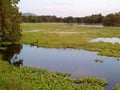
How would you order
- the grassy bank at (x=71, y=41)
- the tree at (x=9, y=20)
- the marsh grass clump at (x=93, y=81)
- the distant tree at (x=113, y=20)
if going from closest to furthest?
the marsh grass clump at (x=93, y=81), the grassy bank at (x=71, y=41), the tree at (x=9, y=20), the distant tree at (x=113, y=20)

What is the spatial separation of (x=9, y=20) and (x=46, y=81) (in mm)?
28834

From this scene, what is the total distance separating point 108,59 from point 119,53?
504 cm

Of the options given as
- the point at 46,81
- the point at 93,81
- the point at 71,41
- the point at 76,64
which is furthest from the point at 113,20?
the point at 46,81

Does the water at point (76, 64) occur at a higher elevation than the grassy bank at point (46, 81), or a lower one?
lower

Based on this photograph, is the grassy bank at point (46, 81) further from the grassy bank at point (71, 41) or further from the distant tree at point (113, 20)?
the distant tree at point (113, 20)

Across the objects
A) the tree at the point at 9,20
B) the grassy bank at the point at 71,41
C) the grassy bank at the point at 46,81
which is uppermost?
the tree at the point at 9,20

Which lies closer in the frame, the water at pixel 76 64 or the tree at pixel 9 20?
the water at pixel 76 64

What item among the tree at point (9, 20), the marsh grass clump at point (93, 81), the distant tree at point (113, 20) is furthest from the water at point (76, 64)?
the distant tree at point (113, 20)

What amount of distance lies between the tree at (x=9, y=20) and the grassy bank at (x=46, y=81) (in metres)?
24.0

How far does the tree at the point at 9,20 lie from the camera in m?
49.3

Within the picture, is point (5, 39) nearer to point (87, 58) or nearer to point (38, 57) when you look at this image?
point (38, 57)

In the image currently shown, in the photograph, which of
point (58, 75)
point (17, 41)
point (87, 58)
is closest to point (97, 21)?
point (17, 41)

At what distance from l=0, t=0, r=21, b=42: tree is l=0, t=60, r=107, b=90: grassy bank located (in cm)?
2403

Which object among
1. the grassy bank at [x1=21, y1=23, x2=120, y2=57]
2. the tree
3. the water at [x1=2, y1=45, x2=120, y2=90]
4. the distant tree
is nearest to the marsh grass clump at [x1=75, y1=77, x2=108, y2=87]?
A: the water at [x1=2, y1=45, x2=120, y2=90]
